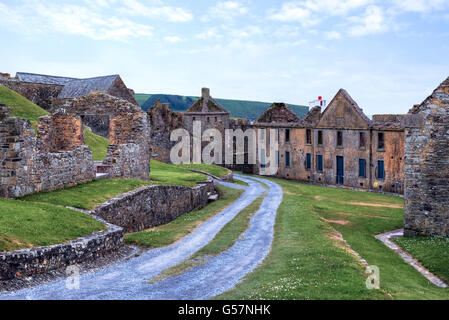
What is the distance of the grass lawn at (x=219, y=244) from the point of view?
576 inches

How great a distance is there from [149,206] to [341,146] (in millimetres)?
30282

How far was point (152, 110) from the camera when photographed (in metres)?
72.5

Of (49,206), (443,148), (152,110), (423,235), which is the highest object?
(152,110)

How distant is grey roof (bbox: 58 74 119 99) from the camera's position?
65.9m

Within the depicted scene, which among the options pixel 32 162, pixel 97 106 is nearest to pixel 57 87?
pixel 97 106

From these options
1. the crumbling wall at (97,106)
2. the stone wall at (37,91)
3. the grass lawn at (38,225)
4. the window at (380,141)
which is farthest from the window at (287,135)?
the grass lawn at (38,225)

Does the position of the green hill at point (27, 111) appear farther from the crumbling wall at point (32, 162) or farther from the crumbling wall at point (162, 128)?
the crumbling wall at point (162, 128)

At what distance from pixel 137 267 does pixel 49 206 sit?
202 inches

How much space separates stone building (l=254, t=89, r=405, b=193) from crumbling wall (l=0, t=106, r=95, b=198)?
96.2 ft

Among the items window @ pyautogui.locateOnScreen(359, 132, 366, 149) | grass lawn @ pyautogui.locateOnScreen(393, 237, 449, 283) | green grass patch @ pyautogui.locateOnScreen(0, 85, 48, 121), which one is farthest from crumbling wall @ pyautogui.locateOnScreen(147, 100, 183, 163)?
grass lawn @ pyautogui.locateOnScreen(393, 237, 449, 283)

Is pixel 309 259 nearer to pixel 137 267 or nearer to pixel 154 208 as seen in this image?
pixel 137 267
